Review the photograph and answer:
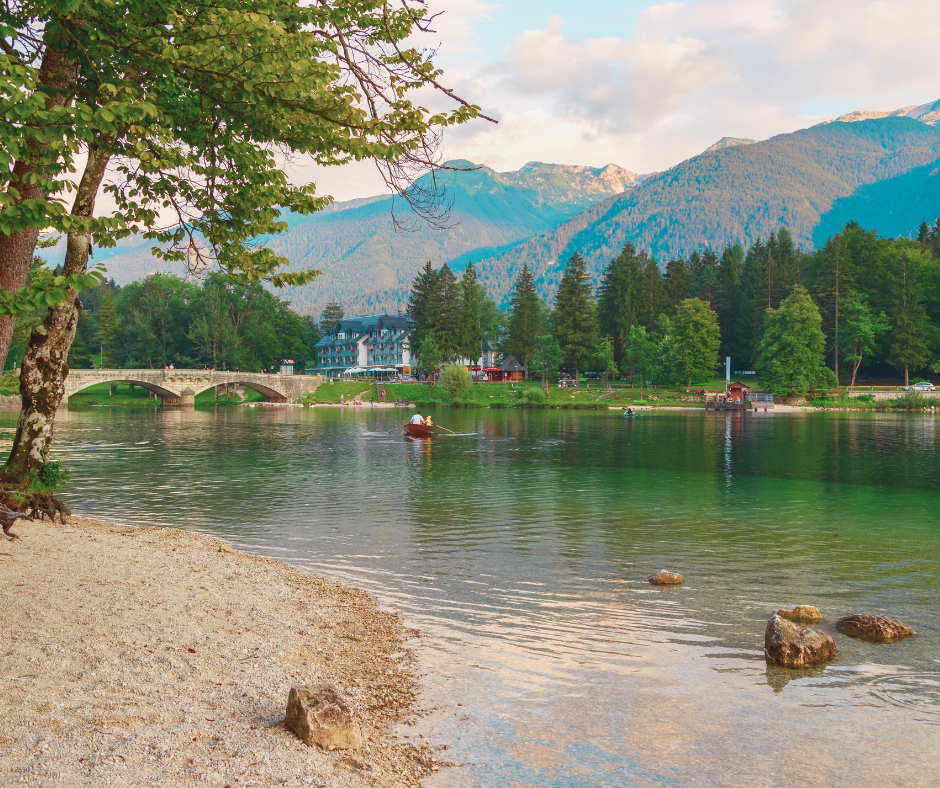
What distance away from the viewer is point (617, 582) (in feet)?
52.7

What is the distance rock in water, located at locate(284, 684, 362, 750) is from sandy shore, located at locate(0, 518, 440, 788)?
4.3 inches

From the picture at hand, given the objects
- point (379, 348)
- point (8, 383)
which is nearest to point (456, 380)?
point (379, 348)

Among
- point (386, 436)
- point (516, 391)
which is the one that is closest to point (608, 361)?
point (516, 391)

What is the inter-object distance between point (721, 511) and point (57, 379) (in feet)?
72.0

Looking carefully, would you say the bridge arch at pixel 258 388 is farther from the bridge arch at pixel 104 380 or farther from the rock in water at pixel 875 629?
the rock in water at pixel 875 629

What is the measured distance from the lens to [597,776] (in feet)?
24.7

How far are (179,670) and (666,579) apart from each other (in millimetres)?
10753

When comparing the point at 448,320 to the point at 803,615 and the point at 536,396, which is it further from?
the point at 803,615

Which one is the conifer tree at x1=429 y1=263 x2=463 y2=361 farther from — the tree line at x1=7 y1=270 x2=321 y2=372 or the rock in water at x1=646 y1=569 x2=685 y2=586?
the rock in water at x1=646 y1=569 x2=685 y2=586

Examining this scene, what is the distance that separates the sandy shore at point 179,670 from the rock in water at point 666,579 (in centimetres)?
640

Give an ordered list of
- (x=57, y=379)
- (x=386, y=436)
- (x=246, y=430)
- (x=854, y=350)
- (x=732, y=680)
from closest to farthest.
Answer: (x=732, y=680)
(x=57, y=379)
(x=386, y=436)
(x=246, y=430)
(x=854, y=350)

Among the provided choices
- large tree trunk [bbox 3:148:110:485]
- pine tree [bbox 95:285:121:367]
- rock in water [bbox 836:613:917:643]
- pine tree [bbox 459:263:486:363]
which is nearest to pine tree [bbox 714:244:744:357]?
pine tree [bbox 459:263:486:363]

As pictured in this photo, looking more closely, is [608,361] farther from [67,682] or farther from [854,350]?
[67,682]

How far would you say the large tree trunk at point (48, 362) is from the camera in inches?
466
